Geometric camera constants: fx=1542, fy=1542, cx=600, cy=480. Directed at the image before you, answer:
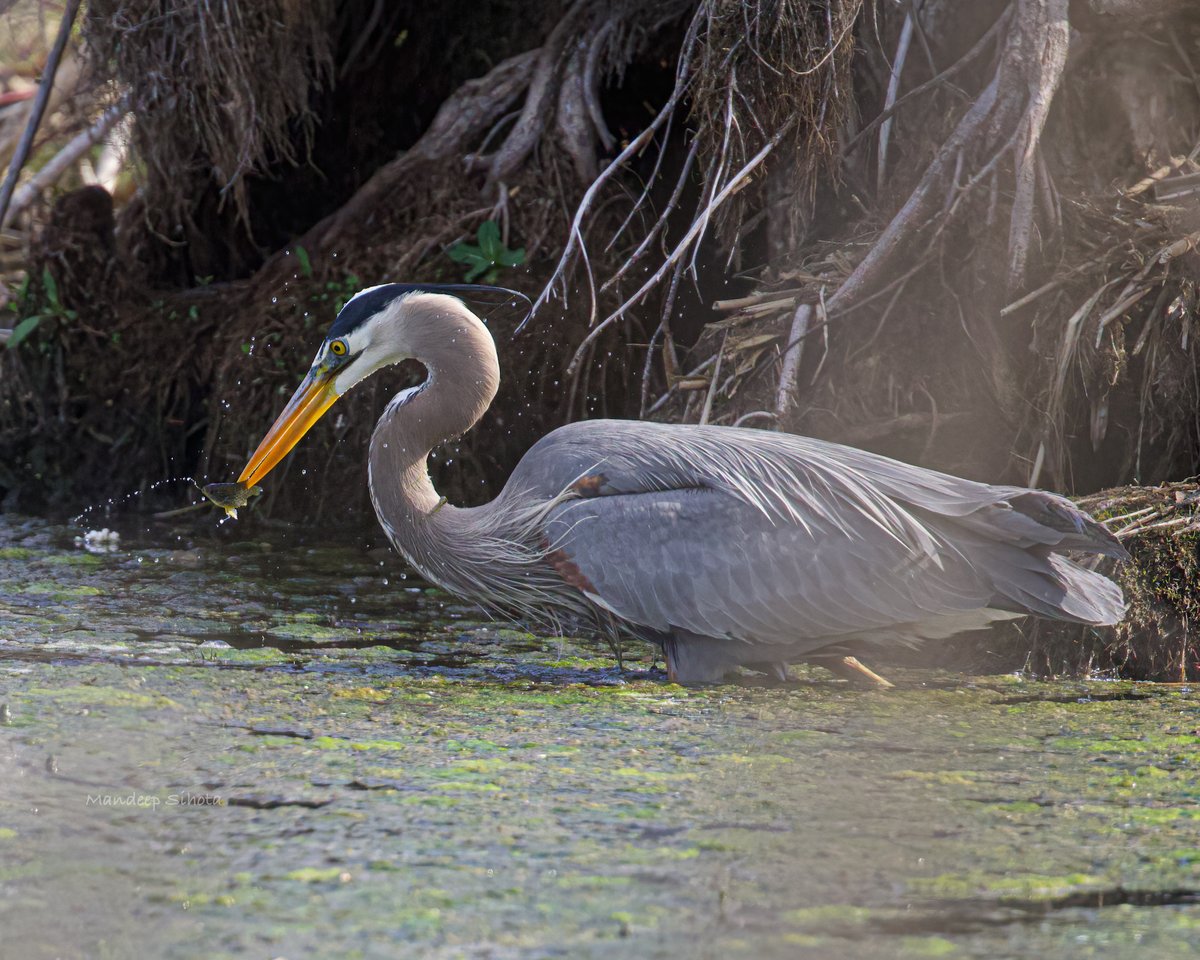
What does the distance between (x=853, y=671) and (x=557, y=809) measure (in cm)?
182

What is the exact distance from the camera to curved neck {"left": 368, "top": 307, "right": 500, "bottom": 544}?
5.04 metres

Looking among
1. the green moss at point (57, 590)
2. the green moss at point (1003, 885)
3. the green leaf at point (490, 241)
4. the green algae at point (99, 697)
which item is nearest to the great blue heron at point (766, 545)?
the green algae at point (99, 697)

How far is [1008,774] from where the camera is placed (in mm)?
3383

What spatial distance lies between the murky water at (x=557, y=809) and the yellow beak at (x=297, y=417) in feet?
1.95

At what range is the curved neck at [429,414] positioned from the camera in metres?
5.04

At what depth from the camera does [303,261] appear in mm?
7676

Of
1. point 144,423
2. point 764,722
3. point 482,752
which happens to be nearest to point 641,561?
point 764,722

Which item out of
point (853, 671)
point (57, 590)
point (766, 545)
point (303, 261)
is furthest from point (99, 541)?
point (853, 671)

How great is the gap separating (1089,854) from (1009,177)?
3.49 metres

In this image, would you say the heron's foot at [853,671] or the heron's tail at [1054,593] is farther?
the heron's foot at [853,671]

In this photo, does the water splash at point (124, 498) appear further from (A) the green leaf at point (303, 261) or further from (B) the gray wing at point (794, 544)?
(B) the gray wing at point (794, 544)

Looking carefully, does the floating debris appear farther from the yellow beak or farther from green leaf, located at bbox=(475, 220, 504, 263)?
green leaf, located at bbox=(475, 220, 504, 263)

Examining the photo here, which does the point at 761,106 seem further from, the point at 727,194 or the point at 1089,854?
the point at 1089,854

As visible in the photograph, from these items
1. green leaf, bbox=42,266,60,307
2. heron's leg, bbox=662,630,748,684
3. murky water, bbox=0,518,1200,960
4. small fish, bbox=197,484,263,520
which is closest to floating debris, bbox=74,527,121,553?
murky water, bbox=0,518,1200,960
